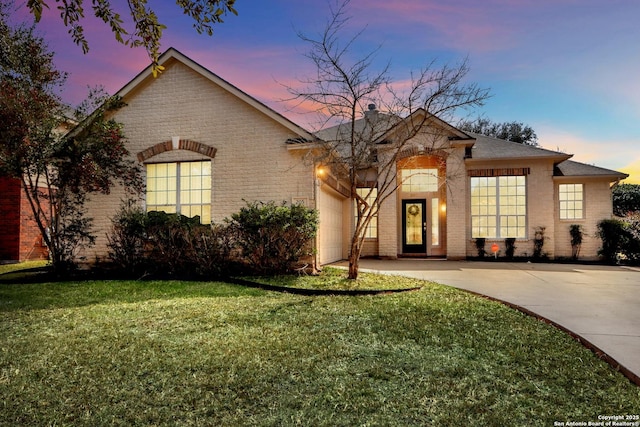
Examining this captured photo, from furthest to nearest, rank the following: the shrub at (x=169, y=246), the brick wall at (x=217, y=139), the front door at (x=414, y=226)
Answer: the front door at (x=414, y=226) < the brick wall at (x=217, y=139) < the shrub at (x=169, y=246)

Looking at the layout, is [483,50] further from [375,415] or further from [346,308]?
[375,415]

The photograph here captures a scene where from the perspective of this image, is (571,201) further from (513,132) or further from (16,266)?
(16,266)

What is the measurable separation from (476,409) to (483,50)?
10191 mm

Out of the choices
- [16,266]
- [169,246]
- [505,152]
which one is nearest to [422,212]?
[505,152]

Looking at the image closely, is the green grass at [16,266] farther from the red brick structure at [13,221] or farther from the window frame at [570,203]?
the window frame at [570,203]

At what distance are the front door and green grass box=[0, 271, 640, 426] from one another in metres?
9.42

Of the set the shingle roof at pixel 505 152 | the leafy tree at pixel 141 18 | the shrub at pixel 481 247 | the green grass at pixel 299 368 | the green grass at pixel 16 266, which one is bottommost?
the green grass at pixel 16 266

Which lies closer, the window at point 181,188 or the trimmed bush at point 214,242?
the trimmed bush at point 214,242

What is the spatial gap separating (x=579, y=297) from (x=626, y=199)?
75.4 feet

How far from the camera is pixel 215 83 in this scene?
34.5 feet

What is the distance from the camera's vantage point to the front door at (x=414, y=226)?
15.0 meters

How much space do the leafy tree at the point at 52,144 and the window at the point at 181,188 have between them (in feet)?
1.64

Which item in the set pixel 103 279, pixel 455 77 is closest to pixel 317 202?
pixel 455 77

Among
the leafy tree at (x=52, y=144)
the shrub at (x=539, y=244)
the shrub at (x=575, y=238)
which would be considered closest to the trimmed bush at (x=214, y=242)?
the leafy tree at (x=52, y=144)
